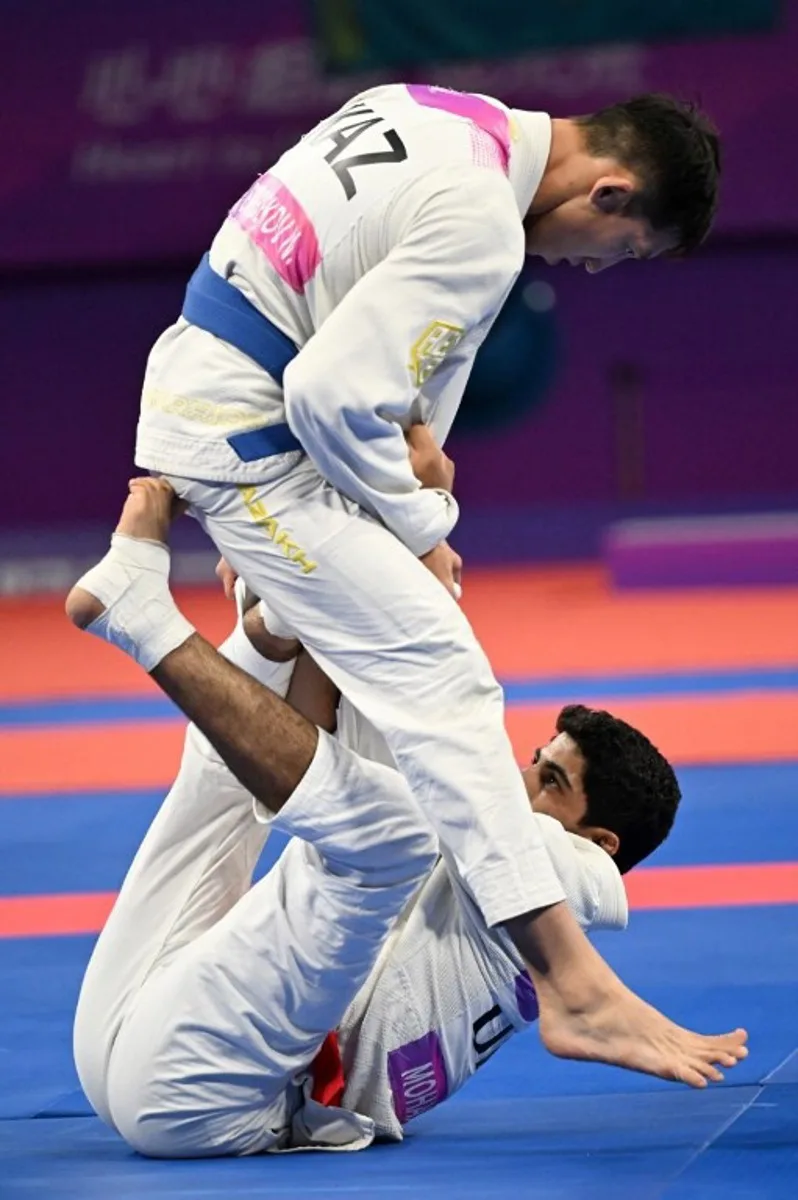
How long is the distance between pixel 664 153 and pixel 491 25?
36.8 ft

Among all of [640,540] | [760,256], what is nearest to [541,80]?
[760,256]

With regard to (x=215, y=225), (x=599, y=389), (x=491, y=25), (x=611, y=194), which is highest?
(x=611, y=194)

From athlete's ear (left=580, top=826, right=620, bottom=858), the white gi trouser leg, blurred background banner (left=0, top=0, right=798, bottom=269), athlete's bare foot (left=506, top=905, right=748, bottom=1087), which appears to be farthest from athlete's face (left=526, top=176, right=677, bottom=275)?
blurred background banner (left=0, top=0, right=798, bottom=269)

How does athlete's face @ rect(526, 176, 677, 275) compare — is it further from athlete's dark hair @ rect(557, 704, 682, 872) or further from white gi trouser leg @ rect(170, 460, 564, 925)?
athlete's dark hair @ rect(557, 704, 682, 872)

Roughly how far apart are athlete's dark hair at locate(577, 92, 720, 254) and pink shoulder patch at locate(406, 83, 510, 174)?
0.56 ft

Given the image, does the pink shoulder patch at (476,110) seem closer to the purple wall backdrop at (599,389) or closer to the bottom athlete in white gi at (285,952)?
the bottom athlete in white gi at (285,952)

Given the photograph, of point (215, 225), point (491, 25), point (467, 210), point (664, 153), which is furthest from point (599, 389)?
point (467, 210)

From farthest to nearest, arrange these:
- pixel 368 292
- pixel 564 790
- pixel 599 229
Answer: pixel 564 790
pixel 599 229
pixel 368 292

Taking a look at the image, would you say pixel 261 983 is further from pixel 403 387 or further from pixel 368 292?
pixel 368 292

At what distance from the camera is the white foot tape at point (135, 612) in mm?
3676

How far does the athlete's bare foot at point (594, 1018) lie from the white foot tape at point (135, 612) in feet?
2.70

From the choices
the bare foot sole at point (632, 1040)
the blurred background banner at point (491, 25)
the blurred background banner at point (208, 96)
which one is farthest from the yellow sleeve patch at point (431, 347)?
the blurred background banner at point (491, 25)

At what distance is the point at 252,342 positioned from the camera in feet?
12.0

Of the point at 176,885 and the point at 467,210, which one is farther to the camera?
the point at 176,885
